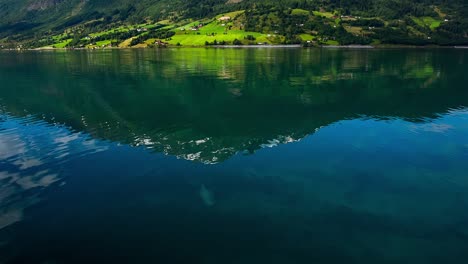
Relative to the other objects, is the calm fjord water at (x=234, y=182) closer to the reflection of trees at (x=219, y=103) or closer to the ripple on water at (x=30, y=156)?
the ripple on water at (x=30, y=156)

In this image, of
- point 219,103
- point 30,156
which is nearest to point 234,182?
point 30,156

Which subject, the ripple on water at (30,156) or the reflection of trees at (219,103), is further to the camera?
the reflection of trees at (219,103)

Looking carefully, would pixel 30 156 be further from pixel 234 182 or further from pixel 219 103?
pixel 219 103

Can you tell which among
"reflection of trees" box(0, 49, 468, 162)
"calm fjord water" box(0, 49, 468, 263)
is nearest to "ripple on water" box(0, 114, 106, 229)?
"calm fjord water" box(0, 49, 468, 263)

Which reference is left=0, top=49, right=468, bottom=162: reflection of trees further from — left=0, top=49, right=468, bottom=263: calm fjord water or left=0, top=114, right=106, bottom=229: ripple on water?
left=0, top=114, right=106, bottom=229: ripple on water

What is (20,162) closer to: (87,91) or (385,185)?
(385,185)

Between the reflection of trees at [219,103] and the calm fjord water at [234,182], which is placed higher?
the reflection of trees at [219,103]

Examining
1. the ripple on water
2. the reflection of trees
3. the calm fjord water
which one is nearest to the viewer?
the calm fjord water

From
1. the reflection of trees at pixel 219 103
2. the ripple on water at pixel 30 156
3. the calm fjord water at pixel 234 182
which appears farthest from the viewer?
the reflection of trees at pixel 219 103

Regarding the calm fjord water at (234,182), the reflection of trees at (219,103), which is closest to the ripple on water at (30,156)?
the calm fjord water at (234,182)
